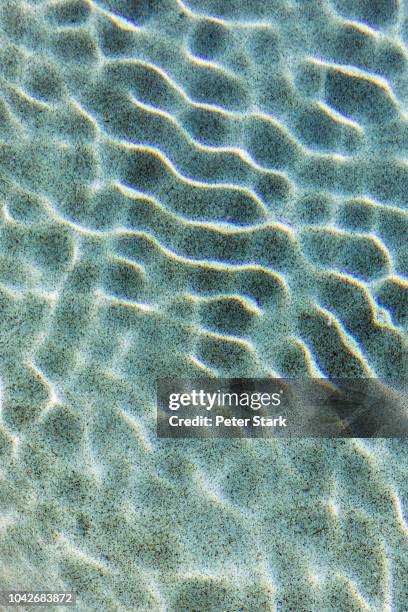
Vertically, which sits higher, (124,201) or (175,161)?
(175,161)

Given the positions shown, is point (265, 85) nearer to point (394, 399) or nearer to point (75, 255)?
point (75, 255)

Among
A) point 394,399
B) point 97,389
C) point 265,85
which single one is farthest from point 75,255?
point 394,399

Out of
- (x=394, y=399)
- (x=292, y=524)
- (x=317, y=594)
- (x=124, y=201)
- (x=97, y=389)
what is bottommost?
(x=317, y=594)

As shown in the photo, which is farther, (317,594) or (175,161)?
(175,161)

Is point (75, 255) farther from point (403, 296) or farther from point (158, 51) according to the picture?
point (403, 296)

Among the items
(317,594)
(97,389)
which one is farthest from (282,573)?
(97,389)

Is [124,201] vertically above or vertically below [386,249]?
below
